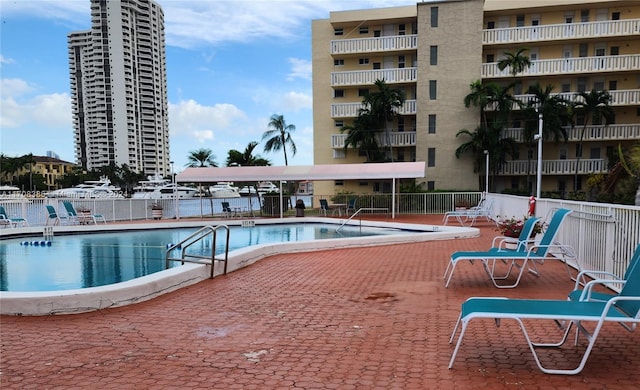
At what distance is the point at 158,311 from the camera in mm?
5016

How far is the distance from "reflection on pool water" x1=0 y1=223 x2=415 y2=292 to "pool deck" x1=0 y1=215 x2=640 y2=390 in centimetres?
392

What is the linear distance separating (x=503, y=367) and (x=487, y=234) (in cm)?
1049

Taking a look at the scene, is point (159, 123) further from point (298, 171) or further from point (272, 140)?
Answer: point (298, 171)

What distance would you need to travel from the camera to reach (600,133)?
28.3m

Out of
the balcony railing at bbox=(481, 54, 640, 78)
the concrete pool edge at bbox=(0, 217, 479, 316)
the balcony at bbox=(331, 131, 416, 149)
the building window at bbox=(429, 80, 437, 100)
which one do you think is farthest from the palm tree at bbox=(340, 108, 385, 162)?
the concrete pool edge at bbox=(0, 217, 479, 316)

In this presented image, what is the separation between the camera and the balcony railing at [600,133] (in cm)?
2764

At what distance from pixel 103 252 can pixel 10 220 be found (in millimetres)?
7362

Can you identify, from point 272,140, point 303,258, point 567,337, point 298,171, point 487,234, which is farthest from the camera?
point 272,140

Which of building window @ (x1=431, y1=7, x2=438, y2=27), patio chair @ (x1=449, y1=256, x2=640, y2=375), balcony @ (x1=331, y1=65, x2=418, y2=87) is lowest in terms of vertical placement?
patio chair @ (x1=449, y1=256, x2=640, y2=375)

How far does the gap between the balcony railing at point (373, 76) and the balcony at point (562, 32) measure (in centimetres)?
575

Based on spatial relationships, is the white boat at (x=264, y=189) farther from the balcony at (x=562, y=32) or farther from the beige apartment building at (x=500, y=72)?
the balcony at (x=562, y=32)

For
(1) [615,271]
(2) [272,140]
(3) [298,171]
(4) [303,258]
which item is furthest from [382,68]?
(1) [615,271]

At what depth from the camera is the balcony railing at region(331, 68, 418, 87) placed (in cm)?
2964

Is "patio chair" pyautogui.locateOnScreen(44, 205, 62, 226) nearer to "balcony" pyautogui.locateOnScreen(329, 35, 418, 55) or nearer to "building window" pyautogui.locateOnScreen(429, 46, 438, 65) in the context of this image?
"balcony" pyautogui.locateOnScreen(329, 35, 418, 55)
